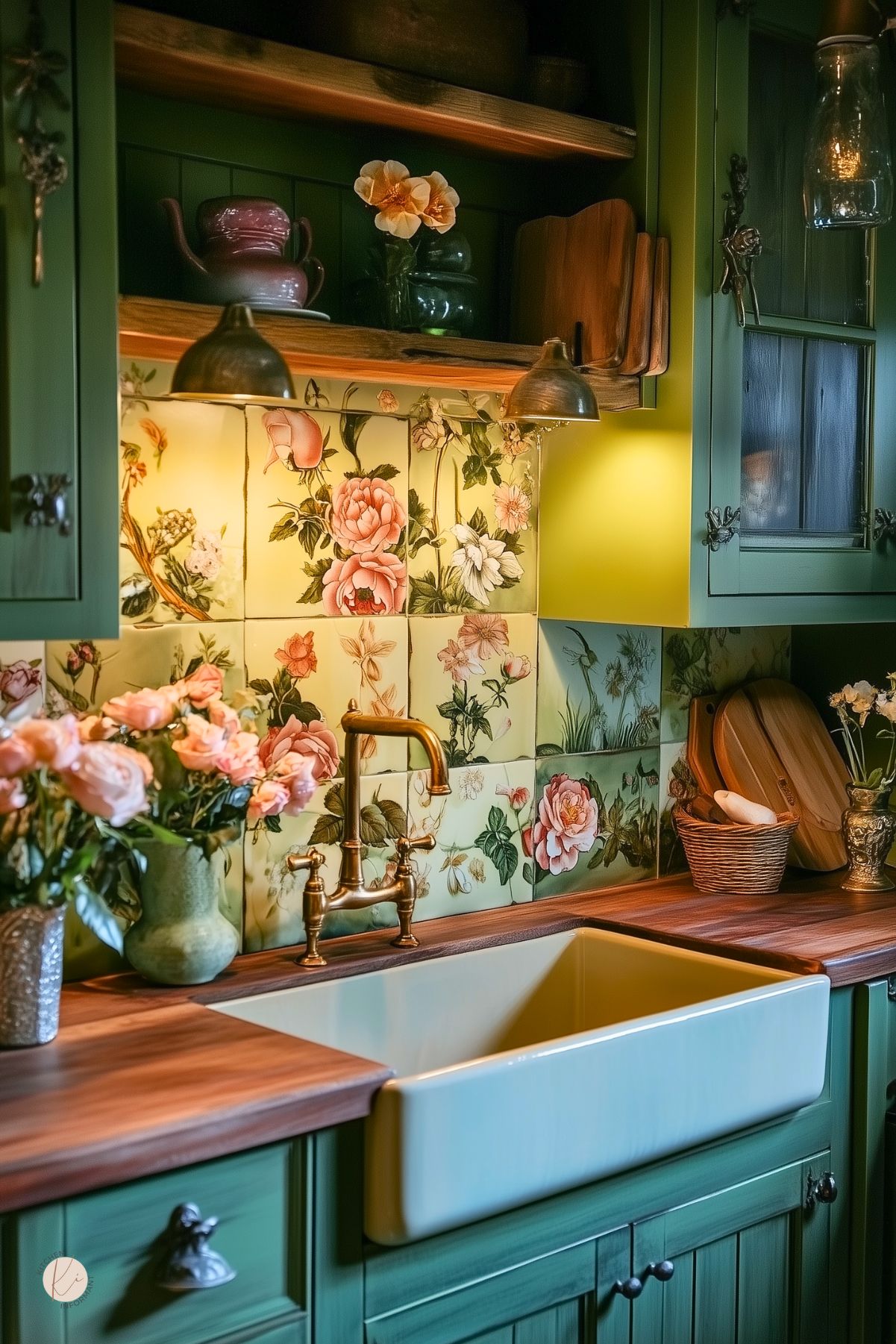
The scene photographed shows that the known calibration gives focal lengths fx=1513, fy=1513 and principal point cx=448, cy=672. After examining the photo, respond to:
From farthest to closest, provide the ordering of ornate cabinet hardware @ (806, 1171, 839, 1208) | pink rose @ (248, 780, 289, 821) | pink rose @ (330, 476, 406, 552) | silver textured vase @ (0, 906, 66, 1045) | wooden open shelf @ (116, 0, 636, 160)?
pink rose @ (330, 476, 406, 552), ornate cabinet hardware @ (806, 1171, 839, 1208), pink rose @ (248, 780, 289, 821), wooden open shelf @ (116, 0, 636, 160), silver textured vase @ (0, 906, 66, 1045)

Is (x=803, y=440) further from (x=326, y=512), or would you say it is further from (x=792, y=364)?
(x=326, y=512)

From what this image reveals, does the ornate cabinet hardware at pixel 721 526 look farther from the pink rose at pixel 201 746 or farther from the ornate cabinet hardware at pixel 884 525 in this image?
the pink rose at pixel 201 746

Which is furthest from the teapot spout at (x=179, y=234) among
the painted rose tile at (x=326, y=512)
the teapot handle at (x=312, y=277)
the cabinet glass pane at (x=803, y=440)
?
the cabinet glass pane at (x=803, y=440)

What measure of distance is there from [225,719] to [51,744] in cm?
33

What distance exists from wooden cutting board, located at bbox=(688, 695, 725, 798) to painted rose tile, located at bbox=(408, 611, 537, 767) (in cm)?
37

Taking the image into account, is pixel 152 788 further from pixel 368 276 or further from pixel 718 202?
pixel 718 202

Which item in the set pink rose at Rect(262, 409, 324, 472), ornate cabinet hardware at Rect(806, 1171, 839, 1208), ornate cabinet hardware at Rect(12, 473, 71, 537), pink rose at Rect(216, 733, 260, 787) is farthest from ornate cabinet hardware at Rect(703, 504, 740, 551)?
ornate cabinet hardware at Rect(12, 473, 71, 537)

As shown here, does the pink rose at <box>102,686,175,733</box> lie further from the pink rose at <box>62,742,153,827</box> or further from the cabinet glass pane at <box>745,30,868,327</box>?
the cabinet glass pane at <box>745,30,868,327</box>

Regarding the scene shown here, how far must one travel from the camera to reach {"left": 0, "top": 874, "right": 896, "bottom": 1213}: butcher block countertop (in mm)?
1379

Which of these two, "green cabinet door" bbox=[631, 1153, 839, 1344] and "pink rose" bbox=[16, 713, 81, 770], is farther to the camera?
"green cabinet door" bbox=[631, 1153, 839, 1344]

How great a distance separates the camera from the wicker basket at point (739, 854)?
250 centimetres

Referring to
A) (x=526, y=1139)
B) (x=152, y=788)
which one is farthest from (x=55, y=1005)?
(x=526, y=1139)

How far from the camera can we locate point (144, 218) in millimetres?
1948

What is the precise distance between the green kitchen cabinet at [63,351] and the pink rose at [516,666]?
892 millimetres
